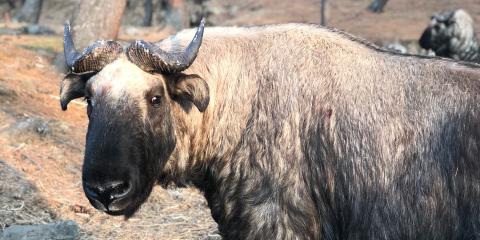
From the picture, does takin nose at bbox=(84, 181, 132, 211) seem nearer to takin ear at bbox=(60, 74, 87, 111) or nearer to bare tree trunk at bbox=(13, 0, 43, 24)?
takin ear at bbox=(60, 74, 87, 111)

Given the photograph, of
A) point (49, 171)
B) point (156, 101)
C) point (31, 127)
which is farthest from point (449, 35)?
point (156, 101)

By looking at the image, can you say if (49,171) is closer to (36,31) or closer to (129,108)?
(129,108)

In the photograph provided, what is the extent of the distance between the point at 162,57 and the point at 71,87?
0.70 m

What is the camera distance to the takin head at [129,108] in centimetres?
422

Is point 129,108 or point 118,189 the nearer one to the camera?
point 118,189

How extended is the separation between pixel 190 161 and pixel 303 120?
0.79 m

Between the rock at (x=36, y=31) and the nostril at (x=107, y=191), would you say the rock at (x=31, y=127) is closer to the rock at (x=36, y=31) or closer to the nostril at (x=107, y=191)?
the nostril at (x=107, y=191)

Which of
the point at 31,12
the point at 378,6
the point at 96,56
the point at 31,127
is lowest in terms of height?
the point at 31,12

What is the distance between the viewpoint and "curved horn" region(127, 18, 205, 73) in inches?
180

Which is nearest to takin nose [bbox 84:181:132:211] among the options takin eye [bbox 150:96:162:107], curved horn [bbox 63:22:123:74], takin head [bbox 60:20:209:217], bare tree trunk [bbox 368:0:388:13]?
takin head [bbox 60:20:209:217]

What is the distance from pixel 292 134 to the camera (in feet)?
15.2

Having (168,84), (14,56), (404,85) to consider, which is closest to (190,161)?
(168,84)

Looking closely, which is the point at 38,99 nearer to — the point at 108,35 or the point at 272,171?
the point at 108,35

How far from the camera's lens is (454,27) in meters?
14.8
